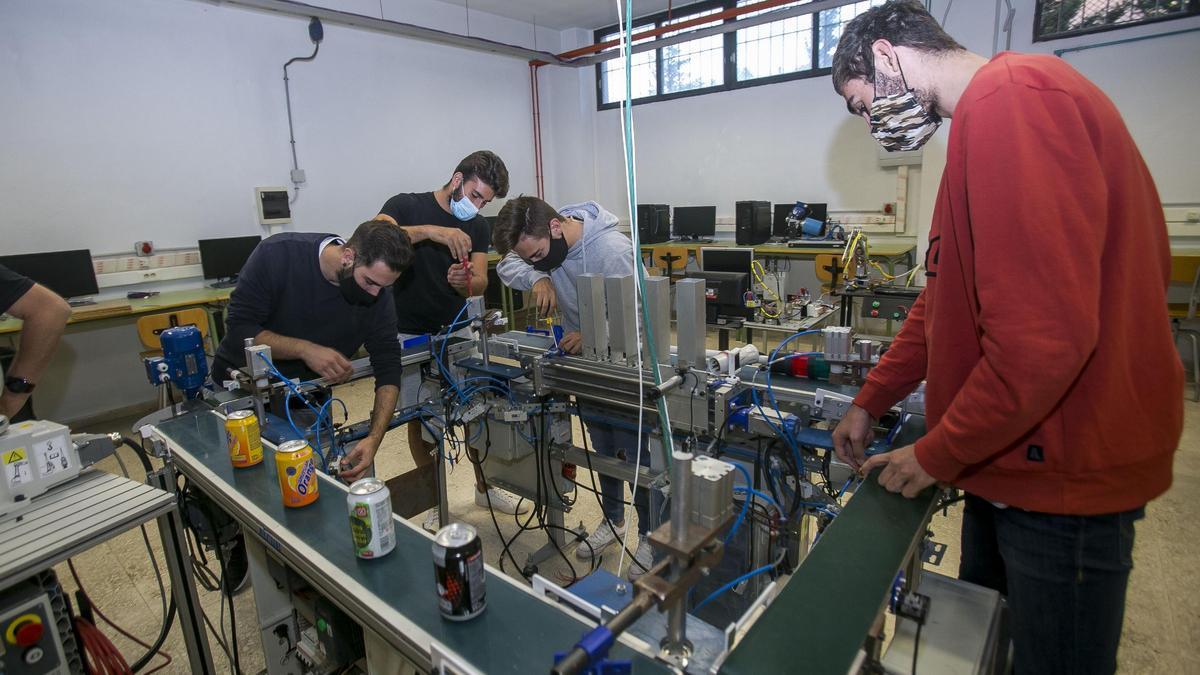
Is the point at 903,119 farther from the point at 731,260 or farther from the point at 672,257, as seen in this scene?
the point at 672,257

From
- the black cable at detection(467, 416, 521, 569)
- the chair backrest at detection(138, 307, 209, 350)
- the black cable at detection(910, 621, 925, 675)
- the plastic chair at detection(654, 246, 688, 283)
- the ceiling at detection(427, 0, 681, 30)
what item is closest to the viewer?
the black cable at detection(910, 621, 925, 675)

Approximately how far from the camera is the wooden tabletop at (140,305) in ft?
11.8

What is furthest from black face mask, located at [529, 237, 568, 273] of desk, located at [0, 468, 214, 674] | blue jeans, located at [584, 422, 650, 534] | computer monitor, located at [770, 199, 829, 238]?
computer monitor, located at [770, 199, 829, 238]

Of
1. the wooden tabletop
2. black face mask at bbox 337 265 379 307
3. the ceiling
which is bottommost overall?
the wooden tabletop

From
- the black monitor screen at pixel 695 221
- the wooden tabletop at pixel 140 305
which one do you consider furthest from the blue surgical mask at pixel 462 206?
the black monitor screen at pixel 695 221

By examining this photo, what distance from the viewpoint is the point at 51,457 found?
1.29m

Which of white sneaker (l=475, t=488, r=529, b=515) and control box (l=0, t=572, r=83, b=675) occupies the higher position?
control box (l=0, t=572, r=83, b=675)

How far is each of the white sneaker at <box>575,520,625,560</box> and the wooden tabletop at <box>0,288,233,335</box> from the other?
319 cm

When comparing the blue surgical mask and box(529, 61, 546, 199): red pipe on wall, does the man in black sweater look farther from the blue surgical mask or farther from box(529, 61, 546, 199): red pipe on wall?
box(529, 61, 546, 199): red pipe on wall

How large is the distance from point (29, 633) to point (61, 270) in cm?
375

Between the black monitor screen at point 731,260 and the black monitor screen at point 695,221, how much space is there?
1960 mm

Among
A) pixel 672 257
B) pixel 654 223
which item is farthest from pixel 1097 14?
pixel 654 223

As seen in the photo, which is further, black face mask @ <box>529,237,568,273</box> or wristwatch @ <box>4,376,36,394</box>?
black face mask @ <box>529,237,568,273</box>

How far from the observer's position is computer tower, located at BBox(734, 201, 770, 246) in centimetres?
582
